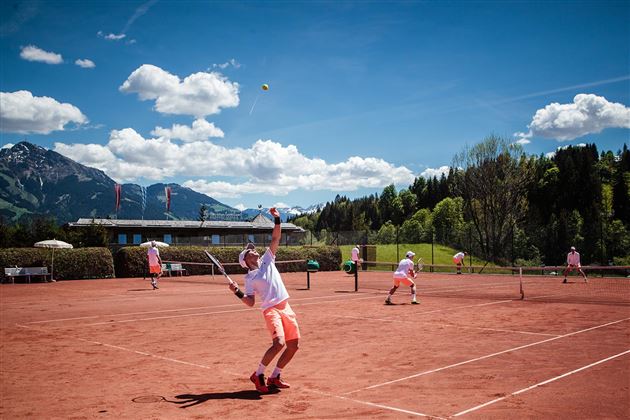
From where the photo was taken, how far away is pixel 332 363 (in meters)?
8.77

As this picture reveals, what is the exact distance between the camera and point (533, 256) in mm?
46719

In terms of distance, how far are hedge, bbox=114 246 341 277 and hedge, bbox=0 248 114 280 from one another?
0.98 m

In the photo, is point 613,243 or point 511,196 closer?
point 613,243

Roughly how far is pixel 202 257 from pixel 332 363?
30124mm

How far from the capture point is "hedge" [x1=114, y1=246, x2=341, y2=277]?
34938 millimetres

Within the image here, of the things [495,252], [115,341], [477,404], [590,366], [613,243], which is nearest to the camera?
[477,404]

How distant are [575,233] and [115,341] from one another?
47160 millimetres

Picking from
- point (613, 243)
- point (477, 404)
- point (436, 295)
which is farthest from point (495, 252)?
point (477, 404)

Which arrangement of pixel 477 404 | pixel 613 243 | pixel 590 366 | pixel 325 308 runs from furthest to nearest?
pixel 613 243 < pixel 325 308 < pixel 590 366 < pixel 477 404

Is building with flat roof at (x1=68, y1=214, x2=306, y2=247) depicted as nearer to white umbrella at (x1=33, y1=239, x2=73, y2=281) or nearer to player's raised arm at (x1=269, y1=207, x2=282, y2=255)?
white umbrella at (x1=33, y1=239, x2=73, y2=281)

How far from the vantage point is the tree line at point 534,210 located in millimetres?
46312

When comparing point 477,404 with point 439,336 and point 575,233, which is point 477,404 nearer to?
point 439,336

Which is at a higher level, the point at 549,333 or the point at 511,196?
the point at 511,196

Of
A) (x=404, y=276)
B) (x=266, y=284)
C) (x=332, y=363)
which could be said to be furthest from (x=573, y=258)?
(x=266, y=284)
